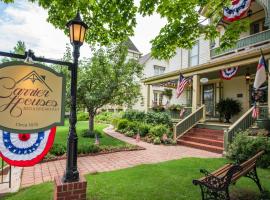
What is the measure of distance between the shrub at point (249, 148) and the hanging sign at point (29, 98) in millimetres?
6342

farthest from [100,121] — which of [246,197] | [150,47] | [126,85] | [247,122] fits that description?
[246,197]

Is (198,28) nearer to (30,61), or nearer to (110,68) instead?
Answer: (30,61)

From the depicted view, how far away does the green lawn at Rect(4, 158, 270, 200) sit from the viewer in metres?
4.71

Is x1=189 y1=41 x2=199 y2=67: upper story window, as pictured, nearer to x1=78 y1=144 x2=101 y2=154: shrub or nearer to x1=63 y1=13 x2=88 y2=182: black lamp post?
x1=78 y1=144 x2=101 y2=154: shrub

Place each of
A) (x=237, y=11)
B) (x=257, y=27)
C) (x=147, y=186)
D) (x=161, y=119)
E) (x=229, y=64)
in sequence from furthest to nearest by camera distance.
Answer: (x=161, y=119)
(x=257, y=27)
(x=229, y=64)
(x=237, y=11)
(x=147, y=186)

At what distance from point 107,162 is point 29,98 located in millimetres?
5309

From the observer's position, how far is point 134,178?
19.4ft

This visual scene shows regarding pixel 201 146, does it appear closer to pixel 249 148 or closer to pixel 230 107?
pixel 249 148

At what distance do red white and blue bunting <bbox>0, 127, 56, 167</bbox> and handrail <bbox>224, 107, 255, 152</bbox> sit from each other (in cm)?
792

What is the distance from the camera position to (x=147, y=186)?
209 inches

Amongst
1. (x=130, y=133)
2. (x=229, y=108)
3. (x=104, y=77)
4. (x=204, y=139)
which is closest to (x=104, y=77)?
(x=104, y=77)

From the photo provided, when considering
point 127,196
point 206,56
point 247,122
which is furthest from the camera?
point 206,56

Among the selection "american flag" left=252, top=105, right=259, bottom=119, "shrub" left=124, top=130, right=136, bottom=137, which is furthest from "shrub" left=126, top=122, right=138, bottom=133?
"american flag" left=252, top=105, right=259, bottom=119

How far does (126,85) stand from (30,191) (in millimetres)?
9476
